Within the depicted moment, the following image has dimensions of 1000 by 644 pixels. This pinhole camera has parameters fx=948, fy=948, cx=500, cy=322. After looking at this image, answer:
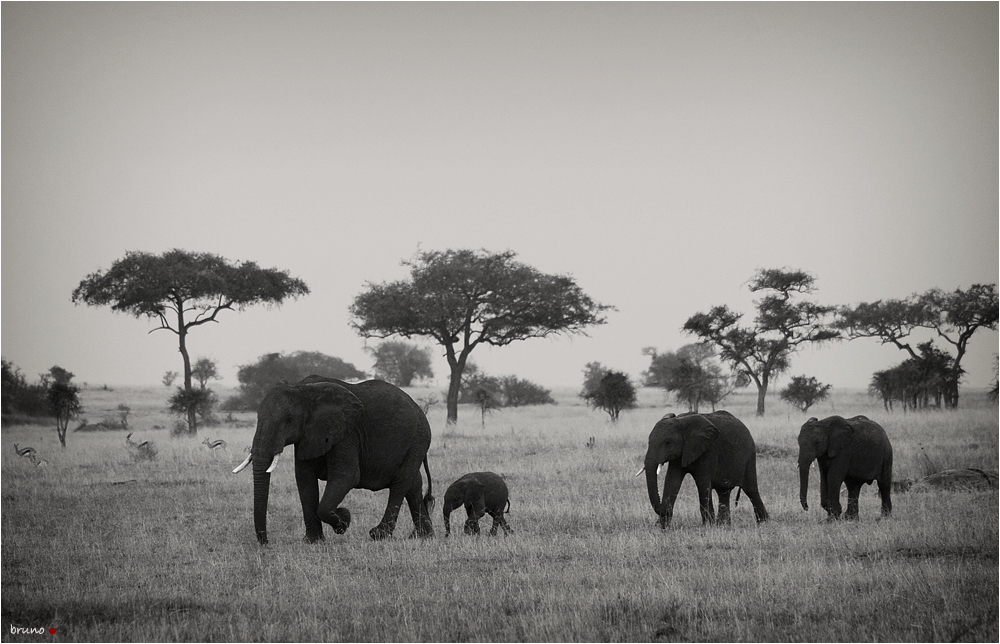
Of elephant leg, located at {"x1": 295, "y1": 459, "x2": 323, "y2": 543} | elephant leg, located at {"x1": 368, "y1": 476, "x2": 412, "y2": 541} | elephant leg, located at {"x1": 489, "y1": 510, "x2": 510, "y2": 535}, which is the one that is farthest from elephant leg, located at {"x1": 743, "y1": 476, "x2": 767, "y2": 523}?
elephant leg, located at {"x1": 295, "y1": 459, "x2": 323, "y2": 543}

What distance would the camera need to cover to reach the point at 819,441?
15.7m

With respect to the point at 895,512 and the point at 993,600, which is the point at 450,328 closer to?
the point at 895,512

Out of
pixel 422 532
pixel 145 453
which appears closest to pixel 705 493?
pixel 422 532

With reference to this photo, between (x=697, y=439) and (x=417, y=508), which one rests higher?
(x=697, y=439)

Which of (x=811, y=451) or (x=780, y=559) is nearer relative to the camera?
(x=780, y=559)

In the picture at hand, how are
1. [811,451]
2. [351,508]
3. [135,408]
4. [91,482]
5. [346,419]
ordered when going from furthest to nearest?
[135,408] < [91,482] < [351,508] < [811,451] < [346,419]

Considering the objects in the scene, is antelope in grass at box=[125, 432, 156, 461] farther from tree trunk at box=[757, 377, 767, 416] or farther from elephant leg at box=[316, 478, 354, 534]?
tree trunk at box=[757, 377, 767, 416]

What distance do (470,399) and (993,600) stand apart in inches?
2455

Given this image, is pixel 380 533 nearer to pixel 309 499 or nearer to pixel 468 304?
pixel 309 499

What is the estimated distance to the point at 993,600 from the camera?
9.11 metres

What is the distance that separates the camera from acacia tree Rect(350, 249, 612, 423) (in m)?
44.6

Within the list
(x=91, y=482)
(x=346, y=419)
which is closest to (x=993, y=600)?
(x=346, y=419)

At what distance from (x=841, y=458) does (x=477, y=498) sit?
6262mm

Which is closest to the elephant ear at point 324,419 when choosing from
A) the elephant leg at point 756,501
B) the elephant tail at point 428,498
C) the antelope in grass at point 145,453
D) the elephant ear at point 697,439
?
the elephant tail at point 428,498
